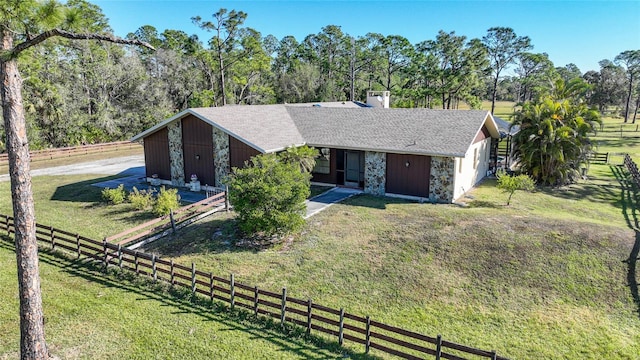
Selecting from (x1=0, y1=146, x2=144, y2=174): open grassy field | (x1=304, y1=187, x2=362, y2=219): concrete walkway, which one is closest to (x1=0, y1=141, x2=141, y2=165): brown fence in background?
(x1=0, y1=146, x2=144, y2=174): open grassy field

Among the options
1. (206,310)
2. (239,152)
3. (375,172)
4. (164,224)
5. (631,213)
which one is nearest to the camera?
(206,310)

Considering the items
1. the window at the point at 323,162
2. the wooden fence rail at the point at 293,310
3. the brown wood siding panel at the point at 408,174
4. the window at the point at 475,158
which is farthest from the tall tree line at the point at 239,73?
the wooden fence rail at the point at 293,310

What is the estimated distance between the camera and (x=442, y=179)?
64.1ft

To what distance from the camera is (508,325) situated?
10.1 meters

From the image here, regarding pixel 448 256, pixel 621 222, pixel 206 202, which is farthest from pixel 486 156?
pixel 206 202

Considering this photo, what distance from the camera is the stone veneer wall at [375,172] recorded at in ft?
68.8

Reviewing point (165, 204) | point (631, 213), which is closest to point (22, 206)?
point (165, 204)

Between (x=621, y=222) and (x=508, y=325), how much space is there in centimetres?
1106

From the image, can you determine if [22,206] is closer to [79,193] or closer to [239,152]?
[239,152]

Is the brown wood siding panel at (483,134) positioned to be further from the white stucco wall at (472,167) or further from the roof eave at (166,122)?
the roof eave at (166,122)

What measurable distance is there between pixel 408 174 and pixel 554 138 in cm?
937

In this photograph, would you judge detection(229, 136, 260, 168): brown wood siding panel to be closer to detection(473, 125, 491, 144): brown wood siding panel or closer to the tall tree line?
detection(473, 125, 491, 144): brown wood siding panel

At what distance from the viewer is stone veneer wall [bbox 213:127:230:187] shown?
2150cm

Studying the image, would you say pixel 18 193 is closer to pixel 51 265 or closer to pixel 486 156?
pixel 51 265
